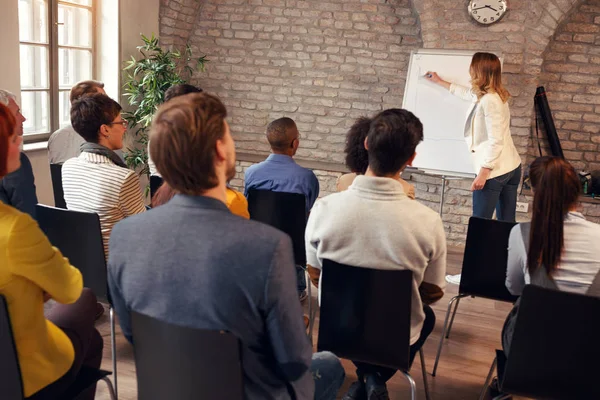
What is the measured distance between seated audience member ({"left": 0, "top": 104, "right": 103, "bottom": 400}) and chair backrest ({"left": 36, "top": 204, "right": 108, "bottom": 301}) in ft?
2.37

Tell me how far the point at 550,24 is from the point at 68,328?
472 cm

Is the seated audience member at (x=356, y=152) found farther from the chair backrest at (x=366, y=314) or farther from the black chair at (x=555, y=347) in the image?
the black chair at (x=555, y=347)

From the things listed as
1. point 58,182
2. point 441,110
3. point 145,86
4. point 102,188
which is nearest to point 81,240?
point 102,188

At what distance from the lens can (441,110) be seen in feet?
17.6

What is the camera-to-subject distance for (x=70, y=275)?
1.67 m

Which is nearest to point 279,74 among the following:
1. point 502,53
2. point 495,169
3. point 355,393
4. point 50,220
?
point 502,53

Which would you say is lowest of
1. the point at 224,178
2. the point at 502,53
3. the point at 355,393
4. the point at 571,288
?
the point at 355,393

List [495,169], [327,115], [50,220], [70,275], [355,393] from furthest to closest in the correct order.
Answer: [327,115] → [495,169] → [50,220] → [355,393] → [70,275]

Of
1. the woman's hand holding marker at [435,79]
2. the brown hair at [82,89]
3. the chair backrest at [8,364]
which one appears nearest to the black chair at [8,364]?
the chair backrest at [8,364]

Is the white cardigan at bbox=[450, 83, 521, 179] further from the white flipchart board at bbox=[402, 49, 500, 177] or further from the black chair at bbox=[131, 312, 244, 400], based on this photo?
the black chair at bbox=[131, 312, 244, 400]

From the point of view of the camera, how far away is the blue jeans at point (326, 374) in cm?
190

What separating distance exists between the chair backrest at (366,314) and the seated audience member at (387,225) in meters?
0.08

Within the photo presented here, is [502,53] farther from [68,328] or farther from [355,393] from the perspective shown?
[68,328]

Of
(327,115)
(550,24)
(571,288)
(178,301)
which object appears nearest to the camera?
(178,301)
